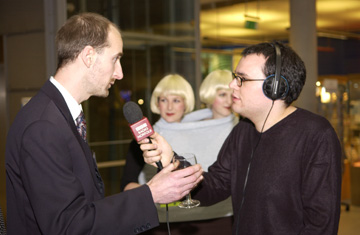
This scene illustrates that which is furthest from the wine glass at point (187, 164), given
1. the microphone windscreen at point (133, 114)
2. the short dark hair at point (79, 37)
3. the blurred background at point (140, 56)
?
the blurred background at point (140, 56)

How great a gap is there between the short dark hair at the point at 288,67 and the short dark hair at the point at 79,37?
30.7 inches

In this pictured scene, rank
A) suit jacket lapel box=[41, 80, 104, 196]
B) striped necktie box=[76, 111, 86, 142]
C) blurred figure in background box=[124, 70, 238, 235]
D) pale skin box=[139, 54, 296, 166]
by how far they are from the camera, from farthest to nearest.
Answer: blurred figure in background box=[124, 70, 238, 235] < pale skin box=[139, 54, 296, 166] < striped necktie box=[76, 111, 86, 142] < suit jacket lapel box=[41, 80, 104, 196]

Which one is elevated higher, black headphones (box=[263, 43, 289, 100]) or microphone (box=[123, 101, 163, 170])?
black headphones (box=[263, 43, 289, 100])

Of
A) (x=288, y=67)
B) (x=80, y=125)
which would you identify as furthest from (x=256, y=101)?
(x=80, y=125)

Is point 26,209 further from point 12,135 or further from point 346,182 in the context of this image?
point 346,182

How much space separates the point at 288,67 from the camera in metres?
1.88

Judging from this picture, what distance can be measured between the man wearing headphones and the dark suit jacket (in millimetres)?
337

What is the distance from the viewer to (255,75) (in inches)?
76.4

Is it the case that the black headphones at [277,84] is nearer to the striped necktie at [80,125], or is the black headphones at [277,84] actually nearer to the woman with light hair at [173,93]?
the striped necktie at [80,125]

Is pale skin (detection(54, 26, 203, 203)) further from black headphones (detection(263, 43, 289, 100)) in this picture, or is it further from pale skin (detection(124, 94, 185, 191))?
pale skin (detection(124, 94, 185, 191))

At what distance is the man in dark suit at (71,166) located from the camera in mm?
1362

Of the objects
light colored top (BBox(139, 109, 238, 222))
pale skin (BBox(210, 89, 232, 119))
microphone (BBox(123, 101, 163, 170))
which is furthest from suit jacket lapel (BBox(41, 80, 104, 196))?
pale skin (BBox(210, 89, 232, 119))

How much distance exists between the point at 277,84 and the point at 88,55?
2.86 feet

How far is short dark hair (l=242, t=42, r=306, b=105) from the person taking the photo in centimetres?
188
